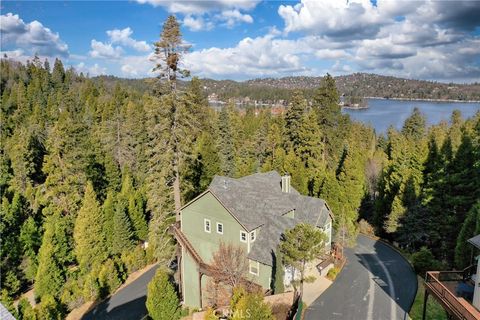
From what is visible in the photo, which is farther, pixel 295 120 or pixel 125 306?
pixel 295 120

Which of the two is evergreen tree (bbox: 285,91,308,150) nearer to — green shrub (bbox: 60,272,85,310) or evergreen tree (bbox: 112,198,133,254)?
evergreen tree (bbox: 112,198,133,254)

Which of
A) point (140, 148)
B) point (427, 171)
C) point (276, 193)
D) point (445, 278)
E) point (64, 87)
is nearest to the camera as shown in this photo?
point (445, 278)

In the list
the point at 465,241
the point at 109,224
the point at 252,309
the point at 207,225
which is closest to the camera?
the point at 252,309

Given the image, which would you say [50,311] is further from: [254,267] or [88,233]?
[254,267]

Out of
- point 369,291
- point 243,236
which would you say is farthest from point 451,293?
point 243,236

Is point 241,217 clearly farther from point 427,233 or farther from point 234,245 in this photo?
point 427,233

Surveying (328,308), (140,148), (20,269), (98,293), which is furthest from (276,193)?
(140,148)

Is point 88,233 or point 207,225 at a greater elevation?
point 207,225
